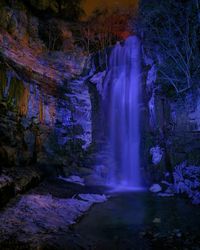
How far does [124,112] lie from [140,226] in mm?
12002

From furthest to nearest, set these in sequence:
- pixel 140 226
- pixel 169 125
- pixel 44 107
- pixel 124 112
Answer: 1. pixel 44 107
2. pixel 124 112
3. pixel 169 125
4. pixel 140 226

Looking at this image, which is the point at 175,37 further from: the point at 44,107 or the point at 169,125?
the point at 44,107

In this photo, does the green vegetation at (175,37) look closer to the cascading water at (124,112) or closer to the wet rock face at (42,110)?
the cascading water at (124,112)

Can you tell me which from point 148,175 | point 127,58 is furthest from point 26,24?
point 148,175

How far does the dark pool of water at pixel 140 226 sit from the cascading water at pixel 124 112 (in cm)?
589

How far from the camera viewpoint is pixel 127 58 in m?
19.4

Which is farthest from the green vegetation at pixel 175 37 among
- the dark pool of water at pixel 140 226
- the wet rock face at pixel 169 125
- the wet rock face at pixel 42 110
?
the wet rock face at pixel 42 110

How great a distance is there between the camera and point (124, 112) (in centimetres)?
1836

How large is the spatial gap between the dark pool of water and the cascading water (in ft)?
19.3

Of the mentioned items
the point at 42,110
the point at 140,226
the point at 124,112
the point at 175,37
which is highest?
the point at 175,37

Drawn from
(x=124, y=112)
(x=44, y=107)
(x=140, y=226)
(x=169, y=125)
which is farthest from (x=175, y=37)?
(x=140, y=226)

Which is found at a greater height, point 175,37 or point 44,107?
point 175,37

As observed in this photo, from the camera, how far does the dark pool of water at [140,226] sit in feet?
19.0

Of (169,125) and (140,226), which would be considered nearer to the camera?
(140,226)
